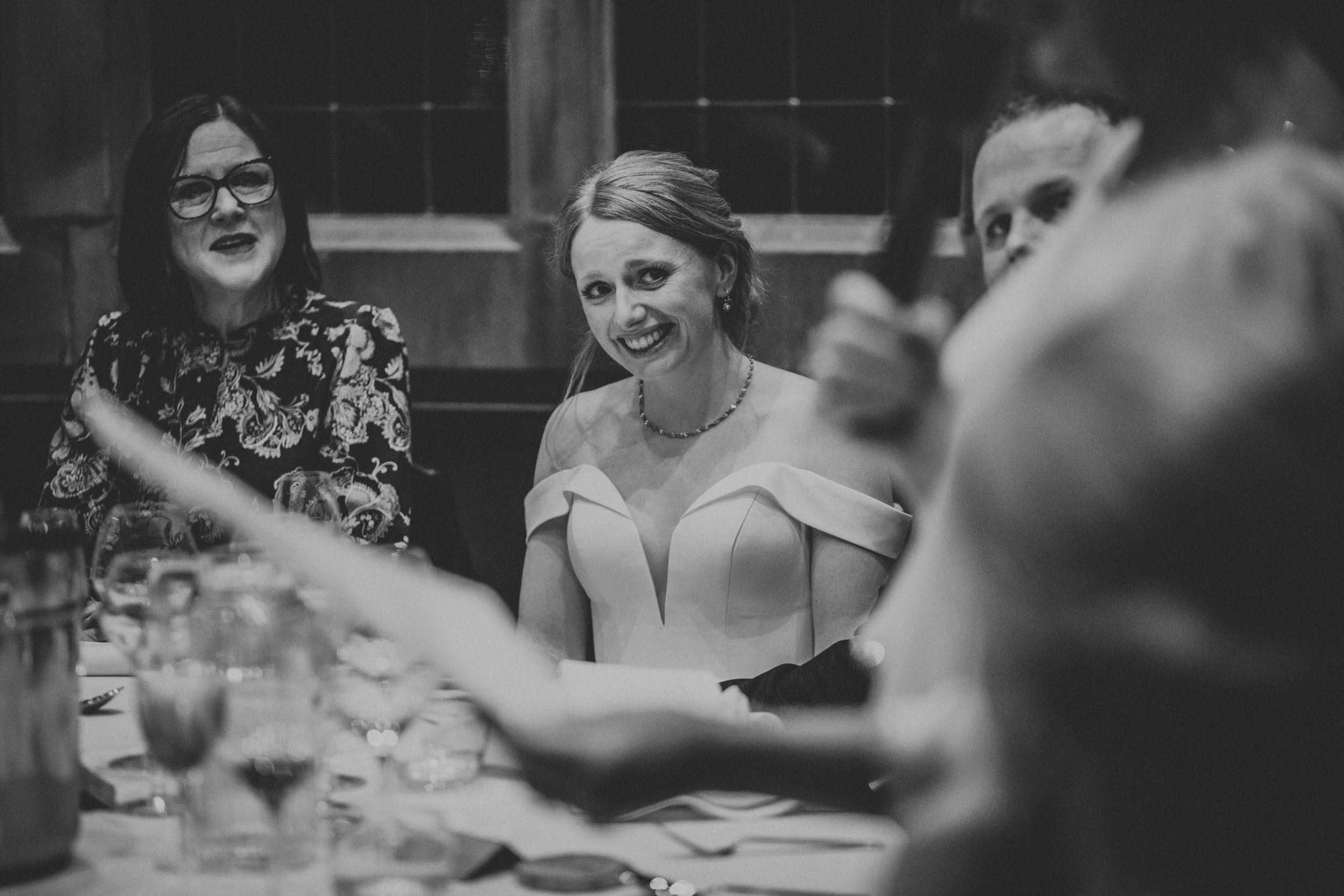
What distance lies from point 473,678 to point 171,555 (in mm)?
1327

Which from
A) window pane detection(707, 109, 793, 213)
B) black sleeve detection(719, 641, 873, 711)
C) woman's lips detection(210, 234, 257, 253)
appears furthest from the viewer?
window pane detection(707, 109, 793, 213)

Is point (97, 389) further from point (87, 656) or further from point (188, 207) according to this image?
point (87, 656)

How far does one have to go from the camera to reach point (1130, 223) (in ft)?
2.20

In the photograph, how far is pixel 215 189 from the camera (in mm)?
3258

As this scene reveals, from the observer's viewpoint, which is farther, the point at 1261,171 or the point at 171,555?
the point at 171,555

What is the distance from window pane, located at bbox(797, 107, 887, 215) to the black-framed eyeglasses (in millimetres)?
1714

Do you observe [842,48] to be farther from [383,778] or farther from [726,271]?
[383,778]

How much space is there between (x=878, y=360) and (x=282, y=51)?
4.08 m

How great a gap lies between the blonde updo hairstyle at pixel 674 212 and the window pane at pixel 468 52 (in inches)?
65.3

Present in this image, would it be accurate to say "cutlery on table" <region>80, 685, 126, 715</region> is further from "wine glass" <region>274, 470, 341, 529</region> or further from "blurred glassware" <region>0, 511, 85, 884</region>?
"blurred glassware" <region>0, 511, 85, 884</region>

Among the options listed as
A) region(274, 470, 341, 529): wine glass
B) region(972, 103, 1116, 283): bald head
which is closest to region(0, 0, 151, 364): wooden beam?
region(274, 470, 341, 529): wine glass

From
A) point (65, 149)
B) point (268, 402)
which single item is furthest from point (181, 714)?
point (65, 149)

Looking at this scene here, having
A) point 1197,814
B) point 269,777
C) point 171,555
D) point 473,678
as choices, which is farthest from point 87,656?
point 1197,814

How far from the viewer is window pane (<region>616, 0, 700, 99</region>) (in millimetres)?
4332
